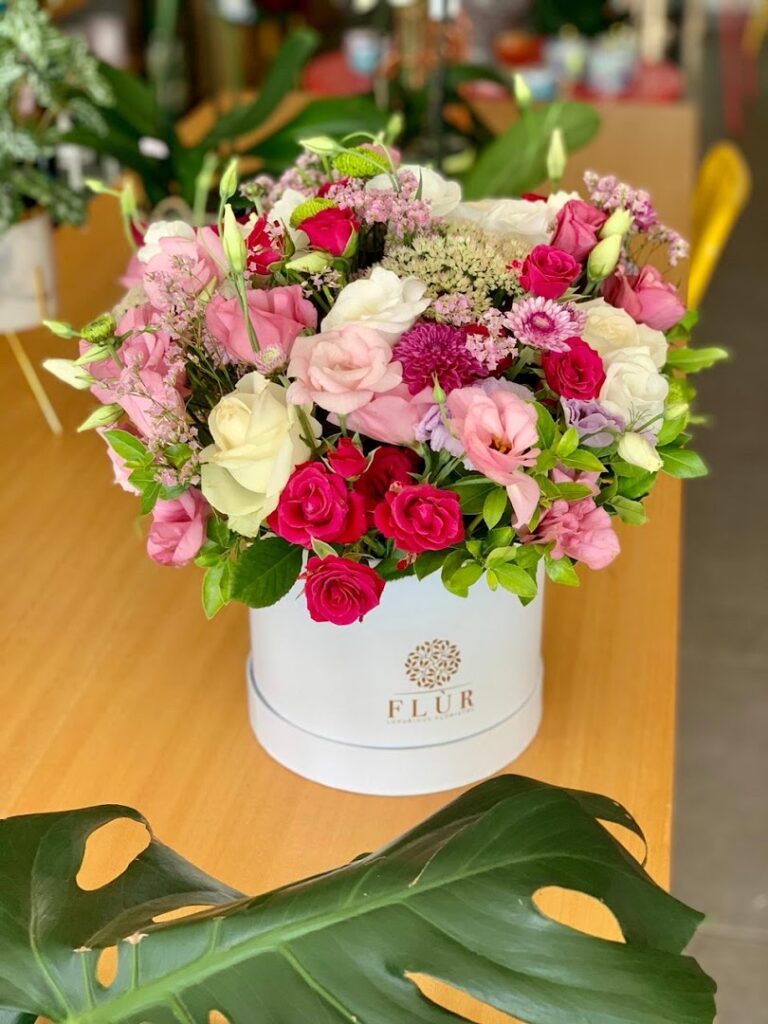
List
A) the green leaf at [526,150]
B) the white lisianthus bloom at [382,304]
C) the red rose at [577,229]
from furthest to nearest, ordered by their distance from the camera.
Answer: the green leaf at [526,150]
the red rose at [577,229]
the white lisianthus bloom at [382,304]

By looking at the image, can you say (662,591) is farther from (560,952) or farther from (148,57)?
(148,57)

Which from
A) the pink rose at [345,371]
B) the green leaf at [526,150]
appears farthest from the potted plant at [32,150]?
the pink rose at [345,371]

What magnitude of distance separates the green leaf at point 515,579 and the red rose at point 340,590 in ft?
0.28

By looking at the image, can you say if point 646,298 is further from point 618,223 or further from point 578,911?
point 578,911

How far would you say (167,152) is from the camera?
176 centimetres


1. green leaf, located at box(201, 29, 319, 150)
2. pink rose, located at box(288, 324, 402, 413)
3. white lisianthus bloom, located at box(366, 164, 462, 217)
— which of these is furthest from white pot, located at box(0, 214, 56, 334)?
pink rose, located at box(288, 324, 402, 413)

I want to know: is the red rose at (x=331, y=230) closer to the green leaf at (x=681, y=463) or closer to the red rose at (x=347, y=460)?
the red rose at (x=347, y=460)

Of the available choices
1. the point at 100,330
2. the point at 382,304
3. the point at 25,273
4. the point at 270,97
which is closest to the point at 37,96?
the point at 25,273

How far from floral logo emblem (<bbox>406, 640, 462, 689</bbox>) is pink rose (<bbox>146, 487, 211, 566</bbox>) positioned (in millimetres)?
174

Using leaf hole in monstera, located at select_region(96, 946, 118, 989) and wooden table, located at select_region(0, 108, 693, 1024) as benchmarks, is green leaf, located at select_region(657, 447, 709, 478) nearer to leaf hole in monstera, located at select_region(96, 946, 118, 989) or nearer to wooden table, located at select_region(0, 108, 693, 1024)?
wooden table, located at select_region(0, 108, 693, 1024)

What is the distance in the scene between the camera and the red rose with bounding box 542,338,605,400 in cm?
75

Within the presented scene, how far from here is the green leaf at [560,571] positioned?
2.63 ft

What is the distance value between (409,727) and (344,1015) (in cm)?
27

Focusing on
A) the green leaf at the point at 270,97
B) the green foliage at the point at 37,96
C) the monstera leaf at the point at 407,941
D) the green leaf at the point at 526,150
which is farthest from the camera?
the green leaf at the point at 270,97
